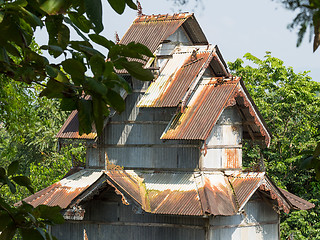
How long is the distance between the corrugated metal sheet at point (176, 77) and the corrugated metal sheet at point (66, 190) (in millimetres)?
2586

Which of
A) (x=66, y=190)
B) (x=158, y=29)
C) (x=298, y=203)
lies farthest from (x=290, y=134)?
(x=66, y=190)

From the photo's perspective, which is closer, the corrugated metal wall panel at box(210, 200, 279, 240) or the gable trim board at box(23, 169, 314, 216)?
the gable trim board at box(23, 169, 314, 216)

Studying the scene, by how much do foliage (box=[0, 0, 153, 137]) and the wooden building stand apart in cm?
1124

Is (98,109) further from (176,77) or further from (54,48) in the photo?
(176,77)

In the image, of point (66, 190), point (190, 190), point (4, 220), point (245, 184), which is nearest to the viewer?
point (4, 220)

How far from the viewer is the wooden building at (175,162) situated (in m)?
15.6

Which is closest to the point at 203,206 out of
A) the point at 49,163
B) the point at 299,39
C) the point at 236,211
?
the point at 236,211

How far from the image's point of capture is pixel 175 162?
16500 mm

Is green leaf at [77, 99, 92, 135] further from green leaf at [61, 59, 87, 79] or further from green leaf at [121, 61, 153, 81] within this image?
green leaf at [121, 61, 153, 81]

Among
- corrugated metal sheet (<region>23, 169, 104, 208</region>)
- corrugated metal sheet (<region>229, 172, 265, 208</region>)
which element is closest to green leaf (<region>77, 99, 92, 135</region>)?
corrugated metal sheet (<region>229, 172, 265, 208</region>)

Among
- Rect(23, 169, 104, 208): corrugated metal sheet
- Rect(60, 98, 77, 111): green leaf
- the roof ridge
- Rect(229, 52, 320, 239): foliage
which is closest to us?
Rect(60, 98, 77, 111): green leaf

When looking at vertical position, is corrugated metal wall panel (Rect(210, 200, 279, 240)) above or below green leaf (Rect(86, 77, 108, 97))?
above

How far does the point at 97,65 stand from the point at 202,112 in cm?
1271

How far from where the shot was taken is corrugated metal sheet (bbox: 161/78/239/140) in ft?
50.7
